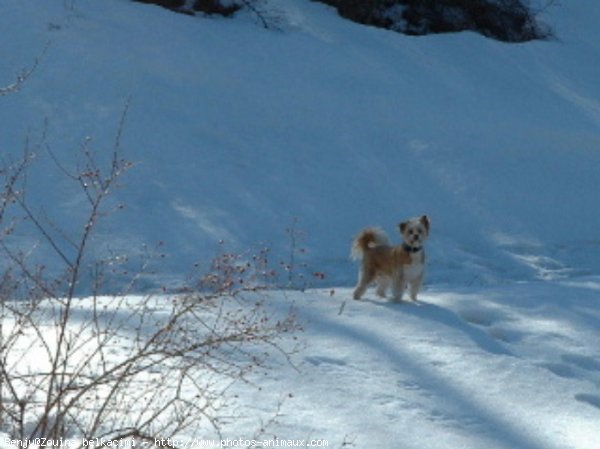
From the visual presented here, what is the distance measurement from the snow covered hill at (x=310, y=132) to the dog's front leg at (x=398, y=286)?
2227mm

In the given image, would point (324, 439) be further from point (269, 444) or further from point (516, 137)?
point (516, 137)

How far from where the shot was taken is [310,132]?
49.2 ft

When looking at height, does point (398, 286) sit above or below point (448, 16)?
below

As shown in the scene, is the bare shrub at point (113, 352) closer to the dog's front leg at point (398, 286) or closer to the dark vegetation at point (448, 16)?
the dog's front leg at point (398, 286)

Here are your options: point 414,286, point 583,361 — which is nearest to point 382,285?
point 414,286

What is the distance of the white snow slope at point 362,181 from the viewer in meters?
6.86

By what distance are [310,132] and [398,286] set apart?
6.11 meters

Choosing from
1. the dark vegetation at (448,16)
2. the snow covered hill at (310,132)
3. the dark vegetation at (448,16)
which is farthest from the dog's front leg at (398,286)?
the dark vegetation at (448,16)

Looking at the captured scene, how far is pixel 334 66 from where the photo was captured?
17031mm

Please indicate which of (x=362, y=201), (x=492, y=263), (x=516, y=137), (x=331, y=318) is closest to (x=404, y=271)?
(x=331, y=318)

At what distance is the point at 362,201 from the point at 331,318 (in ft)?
16.8

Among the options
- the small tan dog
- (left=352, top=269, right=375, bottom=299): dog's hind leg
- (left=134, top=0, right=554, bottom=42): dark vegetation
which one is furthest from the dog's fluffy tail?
(left=134, top=0, right=554, bottom=42): dark vegetation

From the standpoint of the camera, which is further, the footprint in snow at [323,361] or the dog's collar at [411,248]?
the dog's collar at [411,248]

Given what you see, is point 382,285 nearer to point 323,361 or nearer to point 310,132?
point 323,361
